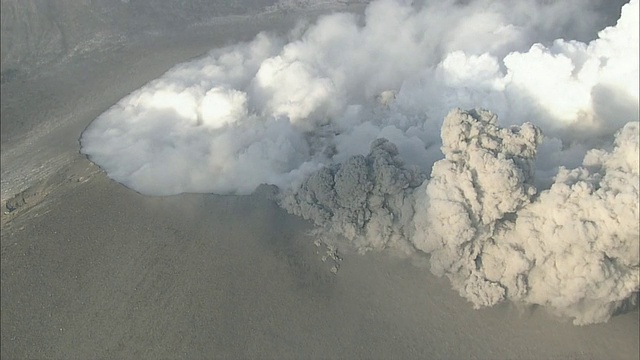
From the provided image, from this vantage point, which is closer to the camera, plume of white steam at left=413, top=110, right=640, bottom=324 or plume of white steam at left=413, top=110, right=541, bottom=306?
plume of white steam at left=413, top=110, right=640, bottom=324

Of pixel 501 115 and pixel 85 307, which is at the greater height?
pixel 501 115

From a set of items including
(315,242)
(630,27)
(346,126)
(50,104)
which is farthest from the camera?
(50,104)

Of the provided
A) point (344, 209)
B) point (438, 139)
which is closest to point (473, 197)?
point (344, 209)

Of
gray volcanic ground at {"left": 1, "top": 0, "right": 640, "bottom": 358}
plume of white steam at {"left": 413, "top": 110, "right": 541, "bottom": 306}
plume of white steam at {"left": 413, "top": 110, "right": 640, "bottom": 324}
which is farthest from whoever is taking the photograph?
plume of white steam at {"left": 413, "top": 110, "right": 541, "bottom": 306}

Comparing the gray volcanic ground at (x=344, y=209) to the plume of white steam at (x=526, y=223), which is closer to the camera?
the plume of white steam at (x=526, y=223)


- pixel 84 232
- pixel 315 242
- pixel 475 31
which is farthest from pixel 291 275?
pixel 475 31

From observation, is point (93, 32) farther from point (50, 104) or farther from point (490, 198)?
point (490, 198)
